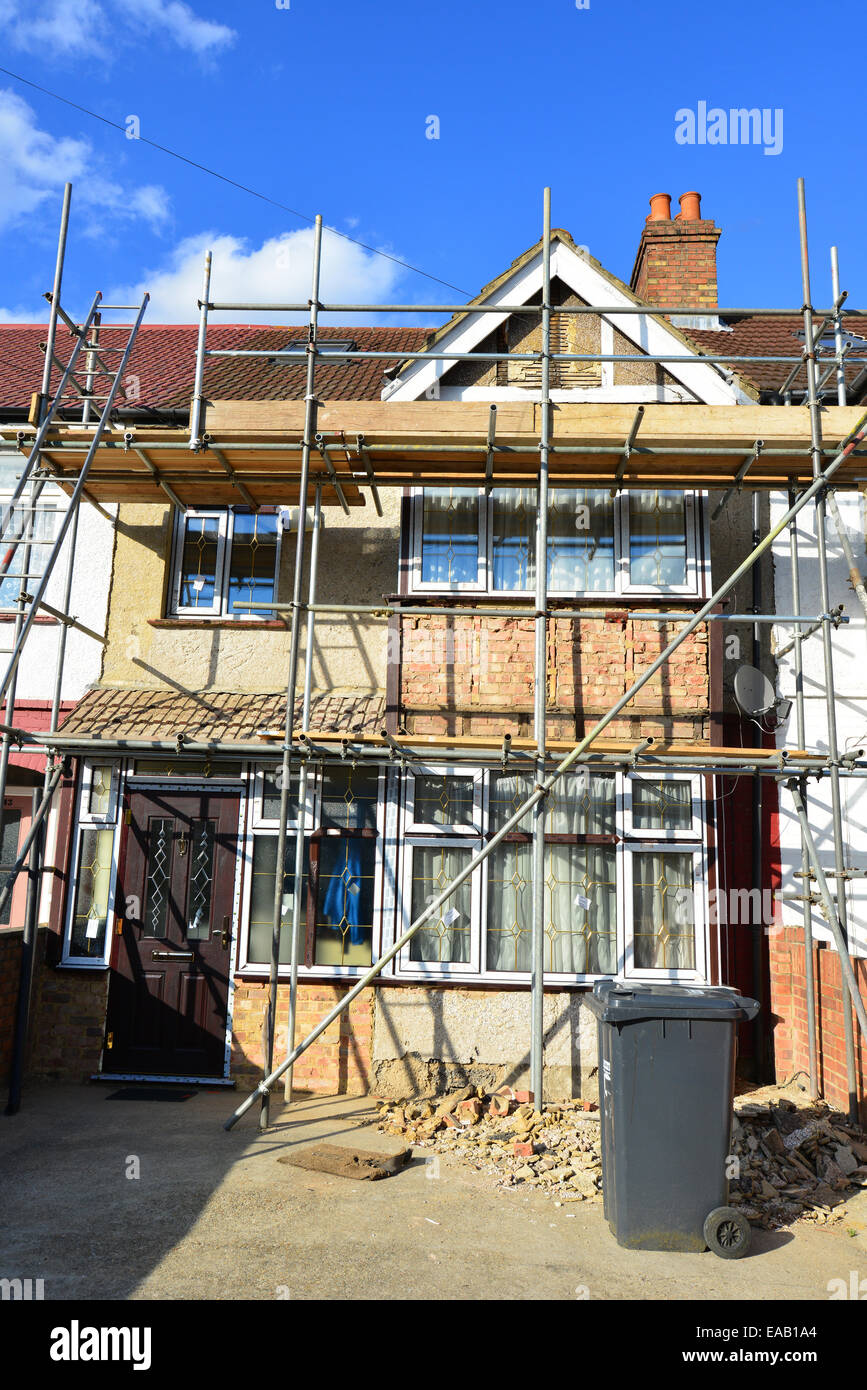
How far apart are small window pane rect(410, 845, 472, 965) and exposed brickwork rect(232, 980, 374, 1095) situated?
70 centimetres

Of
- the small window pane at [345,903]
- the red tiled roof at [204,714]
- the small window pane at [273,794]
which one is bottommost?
the small window pane at [345,903]

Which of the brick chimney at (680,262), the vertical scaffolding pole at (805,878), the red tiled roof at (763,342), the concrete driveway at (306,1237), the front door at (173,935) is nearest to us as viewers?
the concrete driveway at (306,1237)

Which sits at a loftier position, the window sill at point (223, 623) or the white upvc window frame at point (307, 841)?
the window sill at point (223, 623)

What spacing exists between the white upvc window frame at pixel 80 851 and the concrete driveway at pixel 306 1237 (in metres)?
2.07

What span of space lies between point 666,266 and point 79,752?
9.49m

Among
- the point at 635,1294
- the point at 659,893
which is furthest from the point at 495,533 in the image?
the point at 635,1294

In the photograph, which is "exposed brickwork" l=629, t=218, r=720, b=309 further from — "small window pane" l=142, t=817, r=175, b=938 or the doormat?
the doormat

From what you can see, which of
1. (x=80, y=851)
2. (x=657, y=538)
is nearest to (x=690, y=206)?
(x=657, y=538)

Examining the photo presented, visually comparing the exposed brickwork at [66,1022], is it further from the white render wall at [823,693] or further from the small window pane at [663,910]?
the white render wall at [823,693]

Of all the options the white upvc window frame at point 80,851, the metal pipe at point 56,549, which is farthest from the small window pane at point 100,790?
the metal pipe at point 56,549

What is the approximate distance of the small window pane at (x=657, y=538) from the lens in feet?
31.2

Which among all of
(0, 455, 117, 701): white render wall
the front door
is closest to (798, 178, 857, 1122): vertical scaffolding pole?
the front door
